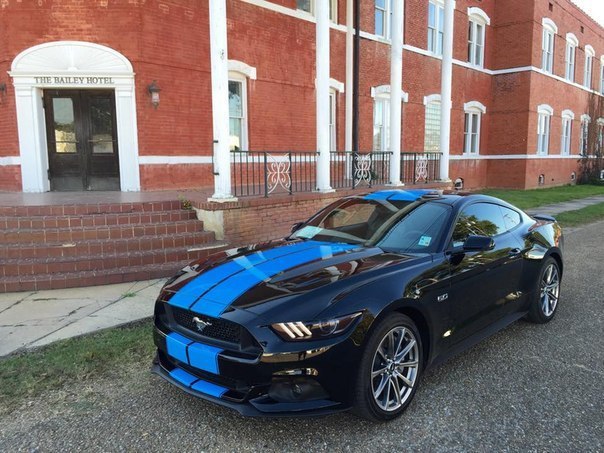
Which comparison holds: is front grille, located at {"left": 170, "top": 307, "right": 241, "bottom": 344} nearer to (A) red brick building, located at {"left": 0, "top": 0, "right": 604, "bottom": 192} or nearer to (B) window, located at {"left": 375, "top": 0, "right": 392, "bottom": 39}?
(A) red brick building, located at {"left": 0, "top": 0, "right": 604, "bottom": 192}

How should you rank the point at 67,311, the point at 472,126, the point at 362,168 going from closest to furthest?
the point at 67,311 < the point at 362,168 < the point at 472,126

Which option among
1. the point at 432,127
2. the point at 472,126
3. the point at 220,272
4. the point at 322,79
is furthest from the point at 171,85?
the point at 472,126

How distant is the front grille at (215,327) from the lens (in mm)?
3008

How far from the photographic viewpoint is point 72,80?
10008 mm

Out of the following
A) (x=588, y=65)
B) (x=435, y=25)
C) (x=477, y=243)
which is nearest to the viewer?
(x=477, y=243)

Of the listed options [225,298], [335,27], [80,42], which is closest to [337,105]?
[335,27]

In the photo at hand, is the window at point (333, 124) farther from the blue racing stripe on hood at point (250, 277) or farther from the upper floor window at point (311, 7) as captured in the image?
the blue racing stripe on hood at point (250, 277)

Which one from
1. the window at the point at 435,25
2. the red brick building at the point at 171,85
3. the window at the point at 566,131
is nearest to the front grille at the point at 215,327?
the red brick building at the point at 171,85

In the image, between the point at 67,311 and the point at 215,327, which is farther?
the point at 67,311

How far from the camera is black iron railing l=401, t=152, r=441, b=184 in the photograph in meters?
13.4

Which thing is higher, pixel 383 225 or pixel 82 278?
pixel 383 225

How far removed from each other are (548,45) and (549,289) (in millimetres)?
21888

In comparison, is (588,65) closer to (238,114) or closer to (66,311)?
(238,114)

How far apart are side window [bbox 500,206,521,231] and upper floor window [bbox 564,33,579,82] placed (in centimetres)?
2406
